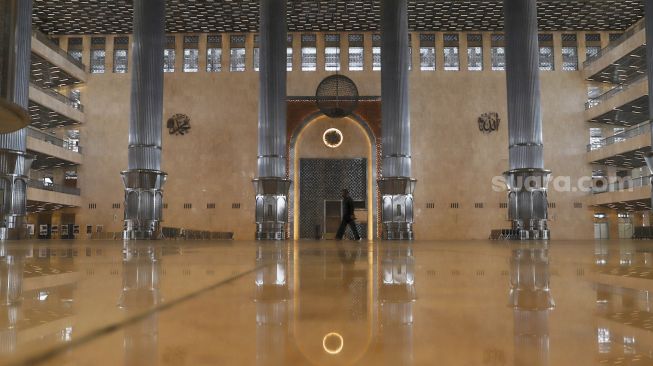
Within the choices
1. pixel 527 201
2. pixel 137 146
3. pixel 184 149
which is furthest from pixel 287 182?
pixel 184 149

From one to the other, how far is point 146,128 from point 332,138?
12415mm

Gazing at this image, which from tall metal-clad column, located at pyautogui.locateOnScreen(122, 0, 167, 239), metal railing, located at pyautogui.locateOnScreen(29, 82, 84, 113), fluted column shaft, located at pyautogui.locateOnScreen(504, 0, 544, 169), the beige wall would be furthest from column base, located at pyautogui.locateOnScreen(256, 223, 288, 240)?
metal railing, located at pyautogui.locateOnScreen(29, 82, 84, 113)

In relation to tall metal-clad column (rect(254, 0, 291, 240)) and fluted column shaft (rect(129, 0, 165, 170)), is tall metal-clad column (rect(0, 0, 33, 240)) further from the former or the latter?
tall metal-clad column (rect(254, 0, 291, 240))

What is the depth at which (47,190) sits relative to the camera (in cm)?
2370

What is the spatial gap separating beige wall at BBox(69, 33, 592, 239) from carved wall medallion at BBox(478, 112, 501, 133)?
0.78 ft

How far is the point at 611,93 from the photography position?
977 inches

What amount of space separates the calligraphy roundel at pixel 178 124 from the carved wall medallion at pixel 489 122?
13.8 metres

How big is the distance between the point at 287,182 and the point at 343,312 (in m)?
16.7

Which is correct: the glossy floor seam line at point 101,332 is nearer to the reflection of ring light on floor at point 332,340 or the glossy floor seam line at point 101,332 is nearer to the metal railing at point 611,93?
the reflection of ring light on floor at point 332,340

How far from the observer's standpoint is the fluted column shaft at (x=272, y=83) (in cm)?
1780

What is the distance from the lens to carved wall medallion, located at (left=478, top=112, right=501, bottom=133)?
86.0ft

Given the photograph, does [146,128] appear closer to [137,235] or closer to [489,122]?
[137,235]

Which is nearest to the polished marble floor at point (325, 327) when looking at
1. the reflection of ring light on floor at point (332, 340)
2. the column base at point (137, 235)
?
the reflection of ring light on floor at point (332, 340)

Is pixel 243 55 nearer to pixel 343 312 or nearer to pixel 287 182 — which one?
pixel 287 182
